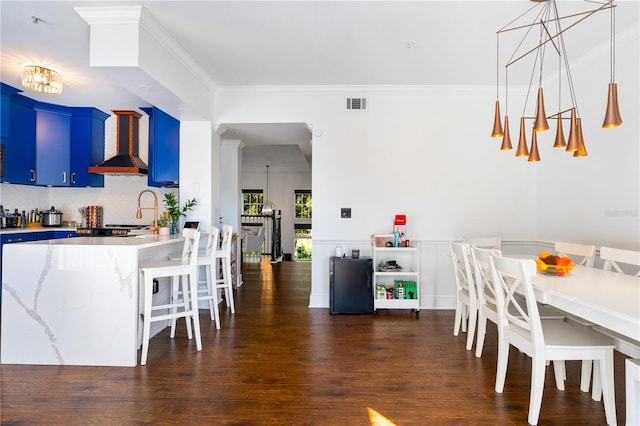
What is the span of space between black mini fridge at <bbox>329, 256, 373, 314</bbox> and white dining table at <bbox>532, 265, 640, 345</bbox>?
6.47ft

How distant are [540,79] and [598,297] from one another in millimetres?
1869

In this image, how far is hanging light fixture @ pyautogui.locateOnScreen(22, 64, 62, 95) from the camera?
140 inches

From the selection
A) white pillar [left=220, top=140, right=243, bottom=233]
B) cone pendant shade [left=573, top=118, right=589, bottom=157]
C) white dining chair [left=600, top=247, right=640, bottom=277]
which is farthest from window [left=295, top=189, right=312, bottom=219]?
cone pendant shade [left=573, top=118, right=589, bottom=157]

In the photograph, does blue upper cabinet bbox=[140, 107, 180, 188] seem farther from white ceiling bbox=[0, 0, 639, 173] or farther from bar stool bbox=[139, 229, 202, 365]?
bar stool bbox=[139, 229, 202, 365]

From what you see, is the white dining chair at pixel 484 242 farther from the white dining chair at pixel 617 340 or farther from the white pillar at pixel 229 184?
the white pillar at pixel 229 184

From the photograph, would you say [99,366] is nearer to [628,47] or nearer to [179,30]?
[179,30]

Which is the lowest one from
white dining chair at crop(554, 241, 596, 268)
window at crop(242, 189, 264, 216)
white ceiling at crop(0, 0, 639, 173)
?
white dining chair at crop(554, 241, 596, 268)

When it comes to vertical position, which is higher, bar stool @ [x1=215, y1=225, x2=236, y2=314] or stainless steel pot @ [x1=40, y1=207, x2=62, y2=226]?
stainless steel pot @ [x1=40, y1=207, x2=62, y2=226]

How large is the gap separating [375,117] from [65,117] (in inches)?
175

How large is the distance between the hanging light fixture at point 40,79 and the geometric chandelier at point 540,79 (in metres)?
4.21

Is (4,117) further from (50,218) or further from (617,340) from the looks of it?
(617,340)

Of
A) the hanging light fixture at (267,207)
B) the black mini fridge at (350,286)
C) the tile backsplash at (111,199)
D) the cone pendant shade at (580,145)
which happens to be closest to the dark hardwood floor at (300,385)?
the black mini fridge at (350,286)

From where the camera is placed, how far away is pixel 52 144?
200 inches

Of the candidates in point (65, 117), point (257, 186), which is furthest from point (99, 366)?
point (257, 186)
